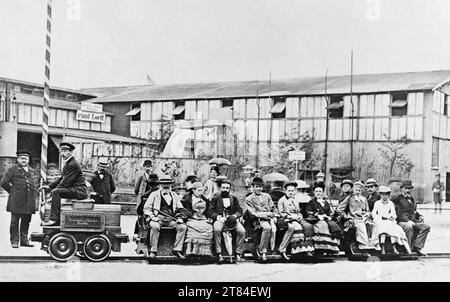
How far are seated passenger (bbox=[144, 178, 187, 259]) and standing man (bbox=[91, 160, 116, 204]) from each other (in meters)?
0.78

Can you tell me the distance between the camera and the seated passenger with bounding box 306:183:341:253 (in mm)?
8505

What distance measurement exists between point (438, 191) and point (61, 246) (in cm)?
639

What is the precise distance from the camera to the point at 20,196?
8.37 metres

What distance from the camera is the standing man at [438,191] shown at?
10070 millimetres

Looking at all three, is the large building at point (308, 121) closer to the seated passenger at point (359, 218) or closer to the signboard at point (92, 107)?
the signboard at point (92, 107)

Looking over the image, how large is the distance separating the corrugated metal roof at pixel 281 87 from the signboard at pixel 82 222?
2.14 meters

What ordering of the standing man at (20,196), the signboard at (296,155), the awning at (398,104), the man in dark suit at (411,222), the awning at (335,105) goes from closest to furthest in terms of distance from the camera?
the standing man at (20,196), the man in dark suit at (411,222), the signboard at (296,155), the awning at (398,104), the awning at (335,105)

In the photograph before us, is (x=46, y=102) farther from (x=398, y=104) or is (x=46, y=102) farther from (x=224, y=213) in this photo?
(x=398, y=104)

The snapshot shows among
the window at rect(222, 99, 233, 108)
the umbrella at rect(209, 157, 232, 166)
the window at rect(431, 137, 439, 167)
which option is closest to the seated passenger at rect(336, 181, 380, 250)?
the window at rect(431, 137, 439, 167)

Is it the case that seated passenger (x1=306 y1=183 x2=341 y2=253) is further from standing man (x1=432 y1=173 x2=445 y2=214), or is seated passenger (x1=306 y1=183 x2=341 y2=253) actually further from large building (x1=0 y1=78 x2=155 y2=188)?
large building (x1=0 y1=78 x2=155 y2=188)

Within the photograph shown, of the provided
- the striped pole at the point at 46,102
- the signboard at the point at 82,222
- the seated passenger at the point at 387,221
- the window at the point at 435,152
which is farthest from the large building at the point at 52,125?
the window at the point at 435,152

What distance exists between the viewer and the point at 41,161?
8344 millimetres

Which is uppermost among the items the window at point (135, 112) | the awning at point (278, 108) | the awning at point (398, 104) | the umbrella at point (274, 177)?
the awning at point (398, 104)
